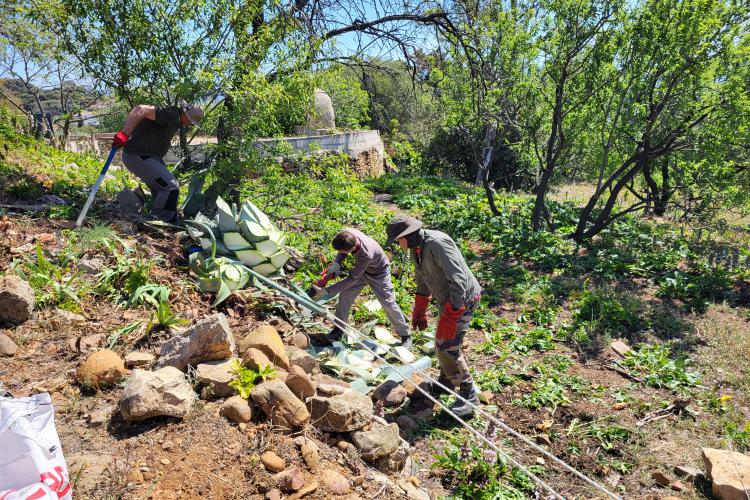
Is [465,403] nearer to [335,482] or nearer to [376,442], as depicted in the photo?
[376,442]

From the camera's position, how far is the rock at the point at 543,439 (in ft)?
13.0

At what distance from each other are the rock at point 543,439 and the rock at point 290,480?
2.21 meters

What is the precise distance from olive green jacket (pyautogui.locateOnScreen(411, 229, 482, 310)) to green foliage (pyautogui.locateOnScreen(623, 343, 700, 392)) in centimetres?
211

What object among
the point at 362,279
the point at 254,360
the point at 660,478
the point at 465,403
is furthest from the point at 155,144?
the point at 660,478

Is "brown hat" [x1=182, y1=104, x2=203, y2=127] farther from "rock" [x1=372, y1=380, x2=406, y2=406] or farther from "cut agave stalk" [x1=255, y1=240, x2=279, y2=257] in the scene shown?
"rock" [x1=372, y1=380, x2=406, y2=406]

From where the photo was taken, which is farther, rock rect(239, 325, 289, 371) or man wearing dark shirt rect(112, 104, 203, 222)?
man wearing dark shirt rect(112, 104, 203, 222)

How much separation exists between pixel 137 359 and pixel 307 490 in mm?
1586

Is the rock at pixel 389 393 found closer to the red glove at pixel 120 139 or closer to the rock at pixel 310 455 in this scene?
the rock at pixel 310 455

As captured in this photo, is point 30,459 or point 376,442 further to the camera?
point 376,442

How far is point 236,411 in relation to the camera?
116 inches

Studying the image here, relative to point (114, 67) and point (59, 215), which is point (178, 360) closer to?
point (59, 215)

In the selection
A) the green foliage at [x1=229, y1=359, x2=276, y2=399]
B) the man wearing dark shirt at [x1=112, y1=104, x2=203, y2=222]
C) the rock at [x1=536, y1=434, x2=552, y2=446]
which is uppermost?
the man wearing dark shirt at [x1=112, y1=104, x2=203, y2=222]

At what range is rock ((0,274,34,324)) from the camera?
3.47m

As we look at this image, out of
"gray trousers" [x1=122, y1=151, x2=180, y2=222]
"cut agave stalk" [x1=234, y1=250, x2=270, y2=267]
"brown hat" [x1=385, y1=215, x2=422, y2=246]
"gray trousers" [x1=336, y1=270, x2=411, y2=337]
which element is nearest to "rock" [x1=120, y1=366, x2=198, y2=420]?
"brown hat" [x1=385, y1=215, x2=422, y2=246]
